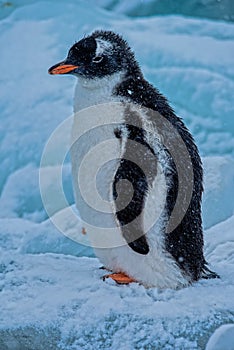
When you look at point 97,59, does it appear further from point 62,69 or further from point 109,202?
point 109,202

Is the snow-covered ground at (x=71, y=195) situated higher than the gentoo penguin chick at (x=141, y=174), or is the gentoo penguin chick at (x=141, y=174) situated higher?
the gentoo penguin chick at (x=141, y=174)

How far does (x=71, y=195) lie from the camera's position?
9.05 ft

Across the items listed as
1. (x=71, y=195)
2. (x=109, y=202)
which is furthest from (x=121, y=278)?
(x=71, y=195)

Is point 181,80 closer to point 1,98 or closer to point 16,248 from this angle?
point 1,98

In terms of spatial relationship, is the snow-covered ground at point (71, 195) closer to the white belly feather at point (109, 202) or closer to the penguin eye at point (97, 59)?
the white belly feather at point (109, 202)

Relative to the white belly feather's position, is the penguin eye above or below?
above

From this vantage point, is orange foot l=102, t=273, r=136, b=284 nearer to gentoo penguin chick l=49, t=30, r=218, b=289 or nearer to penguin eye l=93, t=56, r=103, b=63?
gentoo penguin chick l=49, t=30, r=218, b=289

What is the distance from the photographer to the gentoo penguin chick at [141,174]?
137 cm

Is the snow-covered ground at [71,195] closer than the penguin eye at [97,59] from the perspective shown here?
Yes

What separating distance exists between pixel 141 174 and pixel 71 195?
4.63 ft

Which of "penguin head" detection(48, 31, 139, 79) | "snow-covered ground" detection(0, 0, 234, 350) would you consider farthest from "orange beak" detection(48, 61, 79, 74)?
"snow-covered ground" detection(0, 0, 234, 350)

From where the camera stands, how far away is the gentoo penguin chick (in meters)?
1.37

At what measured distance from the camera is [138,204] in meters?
1.36

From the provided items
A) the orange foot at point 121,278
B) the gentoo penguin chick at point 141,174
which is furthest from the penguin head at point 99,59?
the orange foot at point 121,278
